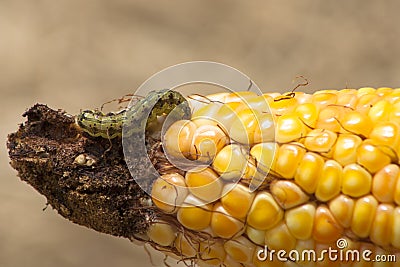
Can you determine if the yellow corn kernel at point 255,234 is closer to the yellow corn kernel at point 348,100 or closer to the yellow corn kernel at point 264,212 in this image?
the yellow corn kernel at point 264,212

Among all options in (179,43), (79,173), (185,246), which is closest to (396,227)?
(185,246)

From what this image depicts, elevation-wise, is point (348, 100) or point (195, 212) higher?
point (348, 100)

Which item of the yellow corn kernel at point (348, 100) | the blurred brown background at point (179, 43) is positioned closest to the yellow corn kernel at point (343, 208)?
the yellow corn kernel at point (348, 100)

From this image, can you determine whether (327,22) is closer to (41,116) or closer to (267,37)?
(267,37)

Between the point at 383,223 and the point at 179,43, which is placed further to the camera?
the point at 179,43

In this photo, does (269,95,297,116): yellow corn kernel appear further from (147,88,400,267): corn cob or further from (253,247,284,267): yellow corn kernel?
(253,247,284,267): yellow corn kernel

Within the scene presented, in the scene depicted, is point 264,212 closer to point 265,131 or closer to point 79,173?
point 265,131

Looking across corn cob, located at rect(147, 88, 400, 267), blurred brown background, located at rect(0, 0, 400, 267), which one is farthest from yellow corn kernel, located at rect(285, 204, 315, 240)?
blurred brown background, located at rect(0, 0, 400, 267)
